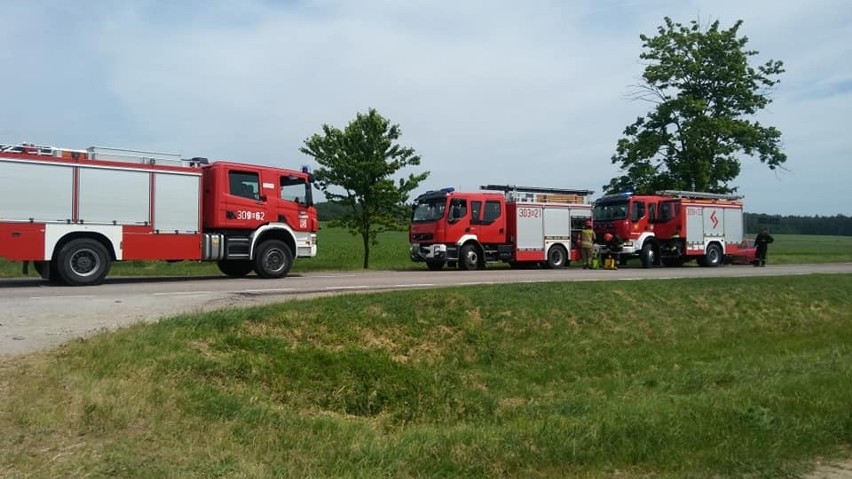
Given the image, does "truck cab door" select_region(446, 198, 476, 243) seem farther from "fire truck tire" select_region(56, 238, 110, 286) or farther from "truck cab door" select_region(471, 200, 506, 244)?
"fire truck tire" select_region(56, 238, 110, 286)

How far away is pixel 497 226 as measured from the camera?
25578 mm

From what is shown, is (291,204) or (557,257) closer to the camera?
(291,204)

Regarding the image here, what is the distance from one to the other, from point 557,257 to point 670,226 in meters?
5.78

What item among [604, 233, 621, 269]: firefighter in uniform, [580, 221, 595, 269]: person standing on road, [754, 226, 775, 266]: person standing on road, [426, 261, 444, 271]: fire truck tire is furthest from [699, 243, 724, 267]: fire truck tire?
[426, 261, 444, 271]: fire truck tire

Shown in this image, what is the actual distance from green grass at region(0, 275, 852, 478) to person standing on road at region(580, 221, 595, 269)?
1215 cm

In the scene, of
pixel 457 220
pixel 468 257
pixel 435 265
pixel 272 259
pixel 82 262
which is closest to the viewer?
pixel 82 262

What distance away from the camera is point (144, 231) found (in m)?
16.7

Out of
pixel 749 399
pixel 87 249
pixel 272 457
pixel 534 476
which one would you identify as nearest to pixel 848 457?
pixel 749 399

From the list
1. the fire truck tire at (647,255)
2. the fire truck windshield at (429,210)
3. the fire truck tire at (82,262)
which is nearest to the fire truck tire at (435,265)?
the fire truck windshield at (429,210)

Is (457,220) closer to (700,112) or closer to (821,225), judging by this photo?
(700,112)

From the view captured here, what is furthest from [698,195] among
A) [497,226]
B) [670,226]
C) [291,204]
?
[291,204]

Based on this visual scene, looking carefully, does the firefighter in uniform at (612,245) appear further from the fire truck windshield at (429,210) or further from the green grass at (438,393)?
the green grass at (438,393)

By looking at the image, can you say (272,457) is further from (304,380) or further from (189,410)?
(304,380)

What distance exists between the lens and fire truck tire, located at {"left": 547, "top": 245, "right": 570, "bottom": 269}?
2703 centimetres
